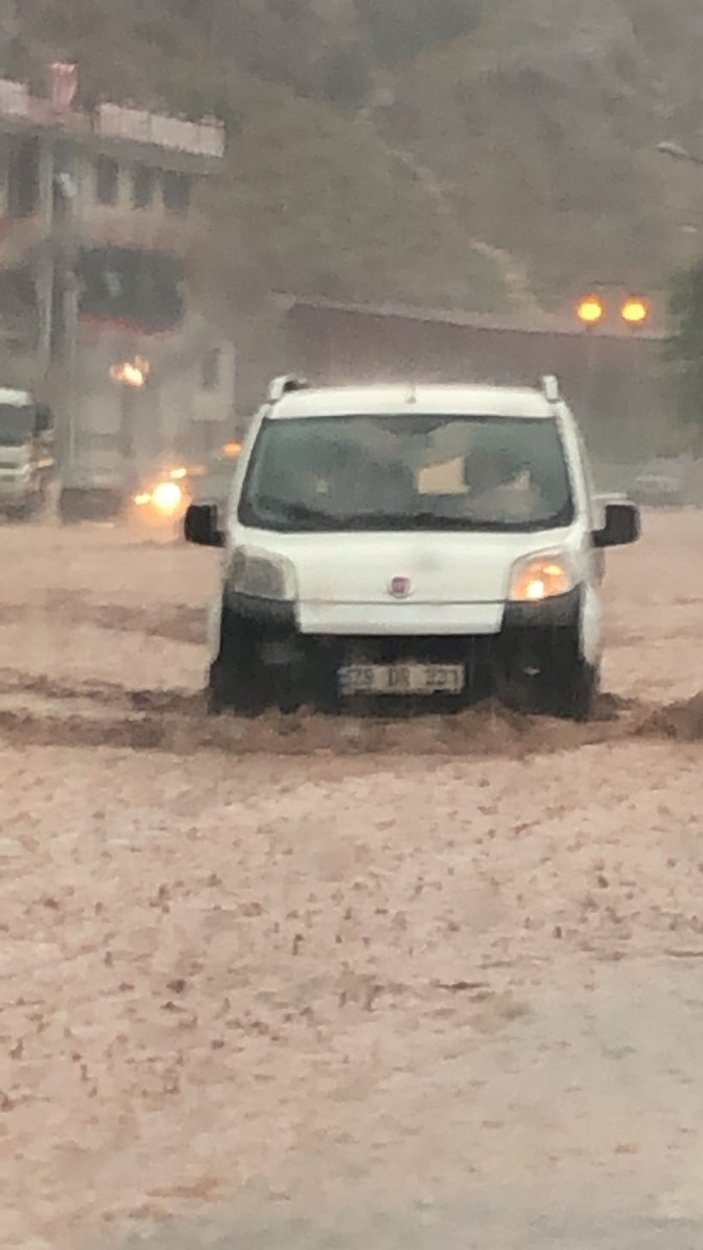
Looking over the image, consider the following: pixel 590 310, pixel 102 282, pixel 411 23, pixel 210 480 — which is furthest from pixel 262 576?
pixel 411 23

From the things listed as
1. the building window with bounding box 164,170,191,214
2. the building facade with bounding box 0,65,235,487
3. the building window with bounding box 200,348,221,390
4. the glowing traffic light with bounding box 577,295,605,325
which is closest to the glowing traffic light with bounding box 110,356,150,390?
the building facade with bounding box 0,65,235,487

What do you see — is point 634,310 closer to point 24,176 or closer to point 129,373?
point 129,373

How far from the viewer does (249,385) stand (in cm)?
5184

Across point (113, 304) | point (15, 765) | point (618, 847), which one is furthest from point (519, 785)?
point (113, 304)

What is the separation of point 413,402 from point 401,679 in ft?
5.22

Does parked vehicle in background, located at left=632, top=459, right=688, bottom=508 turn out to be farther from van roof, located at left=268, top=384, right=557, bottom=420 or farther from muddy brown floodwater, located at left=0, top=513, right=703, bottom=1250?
muddy brown floodwater, located at left=0, top=513, right=703, bottom=1250

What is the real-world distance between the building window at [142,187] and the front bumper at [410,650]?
1691 inches

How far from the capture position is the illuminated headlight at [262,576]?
10586 mm

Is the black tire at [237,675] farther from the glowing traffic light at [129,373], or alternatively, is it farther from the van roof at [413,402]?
the glowing traffic light at [129,373]

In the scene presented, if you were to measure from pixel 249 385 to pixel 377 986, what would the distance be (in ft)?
151

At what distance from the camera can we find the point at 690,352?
51875 millimetres

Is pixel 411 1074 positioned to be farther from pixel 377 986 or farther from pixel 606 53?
pixel 606 53

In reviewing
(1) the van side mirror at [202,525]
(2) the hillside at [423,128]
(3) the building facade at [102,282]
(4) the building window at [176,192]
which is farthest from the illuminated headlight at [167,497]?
(1) the van side mirror at [202,525]

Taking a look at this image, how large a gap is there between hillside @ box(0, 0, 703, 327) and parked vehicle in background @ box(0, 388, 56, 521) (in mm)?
20308
